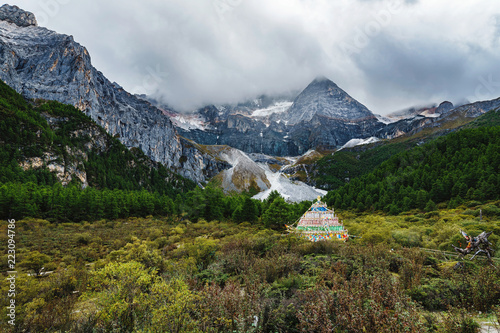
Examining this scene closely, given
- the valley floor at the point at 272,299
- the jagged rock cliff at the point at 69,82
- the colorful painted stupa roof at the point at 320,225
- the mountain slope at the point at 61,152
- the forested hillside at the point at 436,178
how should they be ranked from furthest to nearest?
1. the jagged rock cliff at the point at 69,82
2. the mountain slope at the point at 61,152
3. the forested hillside at the point at 436,178
4. the colorful painted stupa roof at the point at 320,225
5. the valley floor at the point at 272,299

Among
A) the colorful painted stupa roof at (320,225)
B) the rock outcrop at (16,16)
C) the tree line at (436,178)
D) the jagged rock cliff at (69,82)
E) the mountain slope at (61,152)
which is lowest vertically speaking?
the colorful painted stupa roof at (320,225)

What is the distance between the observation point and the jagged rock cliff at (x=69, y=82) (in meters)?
110

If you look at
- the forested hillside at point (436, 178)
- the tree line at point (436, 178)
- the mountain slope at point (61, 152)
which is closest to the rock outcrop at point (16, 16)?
the mountain slope at point (61, 152)

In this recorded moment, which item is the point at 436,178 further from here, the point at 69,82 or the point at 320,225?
the point at 69,82

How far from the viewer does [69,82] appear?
115 metres

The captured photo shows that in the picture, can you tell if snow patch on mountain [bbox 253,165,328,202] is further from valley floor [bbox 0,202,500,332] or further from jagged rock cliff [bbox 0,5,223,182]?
valley floor [bbox 0,202,500,332]

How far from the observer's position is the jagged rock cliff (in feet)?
359

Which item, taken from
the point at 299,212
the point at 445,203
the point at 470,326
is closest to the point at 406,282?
the point at 470,326

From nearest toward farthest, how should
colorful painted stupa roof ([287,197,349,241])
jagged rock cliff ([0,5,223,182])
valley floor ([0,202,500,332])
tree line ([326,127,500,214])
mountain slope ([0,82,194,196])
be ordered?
valley floor ([0,202,500,332]) < colorful painted stupa roof ([287,197,349,241]) < tree line ([326,127,500,214]) < mountain slope ([0,82,194,196]) < jagged rock cliff ([0,5,223,182])

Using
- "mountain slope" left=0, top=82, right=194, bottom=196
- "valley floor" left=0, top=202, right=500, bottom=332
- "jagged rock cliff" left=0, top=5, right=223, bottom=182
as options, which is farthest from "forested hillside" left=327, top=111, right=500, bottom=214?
"jagged rock cliff" left=0, top=5, right=223, bottom=182

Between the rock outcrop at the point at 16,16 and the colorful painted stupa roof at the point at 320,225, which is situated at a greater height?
the rock outcrop at the point at 16,16

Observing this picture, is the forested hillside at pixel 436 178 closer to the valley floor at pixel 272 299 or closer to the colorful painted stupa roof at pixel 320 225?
the colorful painted stupa roof at pixel 320 225

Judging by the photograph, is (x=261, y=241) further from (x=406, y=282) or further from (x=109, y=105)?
(x=109, y=105)

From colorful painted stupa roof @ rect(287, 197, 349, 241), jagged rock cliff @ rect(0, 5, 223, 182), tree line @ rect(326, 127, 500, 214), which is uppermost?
jagged rock cliff @ rect(0, 5, 223, 182)
